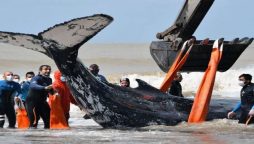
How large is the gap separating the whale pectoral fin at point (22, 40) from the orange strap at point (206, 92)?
151 inches

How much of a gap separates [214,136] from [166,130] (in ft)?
5.39

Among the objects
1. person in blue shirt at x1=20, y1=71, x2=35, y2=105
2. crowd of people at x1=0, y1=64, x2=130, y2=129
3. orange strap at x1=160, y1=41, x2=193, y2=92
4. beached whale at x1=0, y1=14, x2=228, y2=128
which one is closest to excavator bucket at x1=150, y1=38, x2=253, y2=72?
orange strap at x1=160, y1=41, x2=193, y2=92

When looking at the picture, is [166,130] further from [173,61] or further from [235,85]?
[235,85]

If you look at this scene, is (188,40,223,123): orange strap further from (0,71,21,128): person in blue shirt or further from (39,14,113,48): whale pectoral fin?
(0,71,21,128): person in blue shirt

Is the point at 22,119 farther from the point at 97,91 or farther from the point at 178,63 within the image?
the point at 178,63

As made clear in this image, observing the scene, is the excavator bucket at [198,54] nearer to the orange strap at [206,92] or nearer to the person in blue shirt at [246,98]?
the orange strap at [206,92]

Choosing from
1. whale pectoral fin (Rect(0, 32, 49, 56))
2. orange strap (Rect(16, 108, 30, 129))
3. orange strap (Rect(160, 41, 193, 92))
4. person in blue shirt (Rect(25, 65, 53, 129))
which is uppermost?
whale pectoral fin (Rect(0, 32, 49, 56))

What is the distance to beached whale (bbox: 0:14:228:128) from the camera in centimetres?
1852

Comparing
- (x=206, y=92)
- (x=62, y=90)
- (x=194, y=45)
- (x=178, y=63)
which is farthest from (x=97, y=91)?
(x=194, y=45)

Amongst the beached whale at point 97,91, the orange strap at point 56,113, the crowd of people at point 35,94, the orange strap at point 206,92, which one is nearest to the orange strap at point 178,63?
the orange strap at point 206,92

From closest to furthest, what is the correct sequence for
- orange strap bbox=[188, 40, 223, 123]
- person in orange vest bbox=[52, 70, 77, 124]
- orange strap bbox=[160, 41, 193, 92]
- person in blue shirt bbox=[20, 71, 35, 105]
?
person in orange vest bbox=[52, 70, 77, 124]
person in blue shirt bbox=[20, 71, 35, 105]
orange strap bbox=[188, 40, 223, 123]
orange strap bbox=[160, 41, 193, 92]

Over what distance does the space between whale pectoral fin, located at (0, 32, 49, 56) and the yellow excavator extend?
3.80 meters

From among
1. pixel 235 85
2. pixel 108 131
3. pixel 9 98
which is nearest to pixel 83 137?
pixel 108 131

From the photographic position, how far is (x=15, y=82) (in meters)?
20.0
